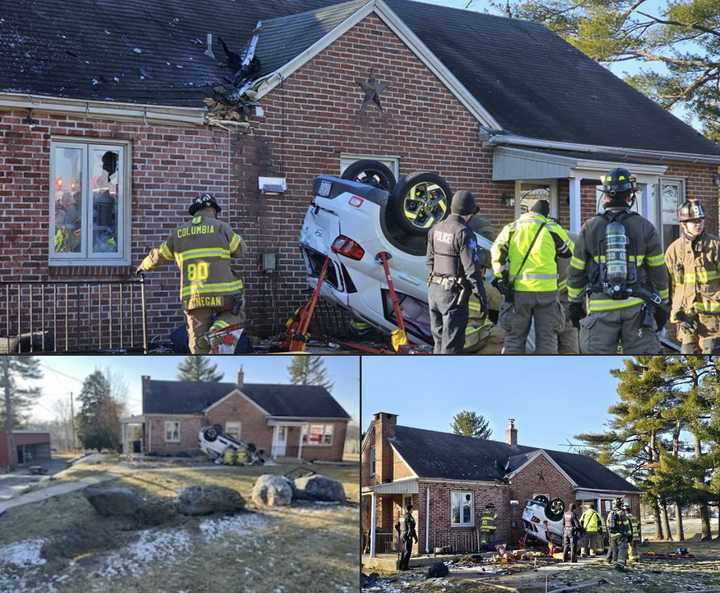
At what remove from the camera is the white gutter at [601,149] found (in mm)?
15625

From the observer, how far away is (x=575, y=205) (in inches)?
595

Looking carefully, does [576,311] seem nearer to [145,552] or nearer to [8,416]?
[145,552]

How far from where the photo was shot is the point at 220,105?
1321 centimetres

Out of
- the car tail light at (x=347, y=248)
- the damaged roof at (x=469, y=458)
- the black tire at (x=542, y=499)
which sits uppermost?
the car tail light at (x=347, y=248)

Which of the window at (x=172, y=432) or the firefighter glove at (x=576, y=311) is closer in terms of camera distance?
the window at (x=172, y=432)

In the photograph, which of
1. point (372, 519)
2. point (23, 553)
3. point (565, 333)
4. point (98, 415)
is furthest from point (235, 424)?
point (565, 333)

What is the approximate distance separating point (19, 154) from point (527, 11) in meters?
22.0

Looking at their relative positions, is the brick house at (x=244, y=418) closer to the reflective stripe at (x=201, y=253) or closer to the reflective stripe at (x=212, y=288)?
the reflective stripe at (x=201, y=253)

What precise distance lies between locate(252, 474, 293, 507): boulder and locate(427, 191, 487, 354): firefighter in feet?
15.6

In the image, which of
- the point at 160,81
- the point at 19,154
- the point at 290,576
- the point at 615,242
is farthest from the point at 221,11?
the point at 290,576

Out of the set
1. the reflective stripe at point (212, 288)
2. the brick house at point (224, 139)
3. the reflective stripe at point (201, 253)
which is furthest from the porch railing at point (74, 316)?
the reflective stripe at point (201, 253)

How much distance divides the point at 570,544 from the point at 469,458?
0.58 metres

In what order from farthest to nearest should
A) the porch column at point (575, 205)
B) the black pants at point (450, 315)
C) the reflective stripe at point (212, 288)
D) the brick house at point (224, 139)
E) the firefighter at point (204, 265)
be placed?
the porch column at point (575, 205)
the brick house at point (224, 139)
the reflective stripe at point (212, 288)
the firefighter at point (204, 265)
the black pants at point (450, 315)

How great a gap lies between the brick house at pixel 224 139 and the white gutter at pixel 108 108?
0.02 m
